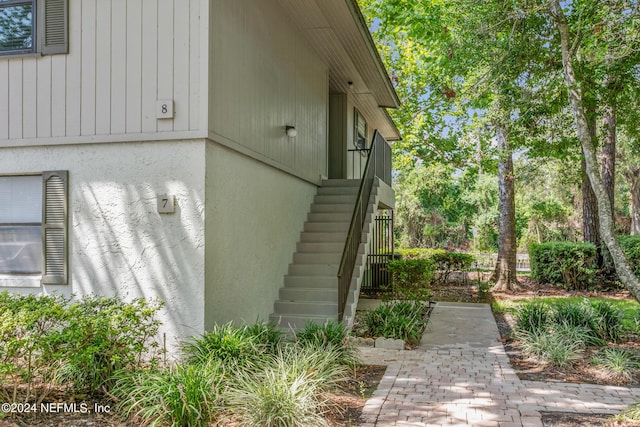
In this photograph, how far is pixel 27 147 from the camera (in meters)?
5.94

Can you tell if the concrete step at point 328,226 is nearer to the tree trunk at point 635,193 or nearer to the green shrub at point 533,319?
the green shrub at point 533,319

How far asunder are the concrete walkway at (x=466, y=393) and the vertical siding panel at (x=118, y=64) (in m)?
4.14

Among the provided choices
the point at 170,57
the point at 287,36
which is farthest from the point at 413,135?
the point at 170,57

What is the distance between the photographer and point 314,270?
26.2 ft

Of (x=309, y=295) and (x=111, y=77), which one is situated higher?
(x=111, y=77)

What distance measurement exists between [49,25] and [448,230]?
27815 mm

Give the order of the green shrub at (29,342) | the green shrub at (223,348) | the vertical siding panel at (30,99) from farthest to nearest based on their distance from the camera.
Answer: the vertical siding panel at (30,99) → the green shrub at (223,348) → the green shrub at (29,342)

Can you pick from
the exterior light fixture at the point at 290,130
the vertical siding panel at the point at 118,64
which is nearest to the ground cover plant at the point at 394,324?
the exterior light fixture at the point at 290,130

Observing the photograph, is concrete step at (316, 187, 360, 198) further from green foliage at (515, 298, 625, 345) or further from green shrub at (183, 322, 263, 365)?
green shrub at (183, 322, 263, 365)

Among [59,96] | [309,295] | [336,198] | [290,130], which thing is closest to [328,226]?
[336,198]

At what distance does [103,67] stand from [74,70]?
0.40 metres

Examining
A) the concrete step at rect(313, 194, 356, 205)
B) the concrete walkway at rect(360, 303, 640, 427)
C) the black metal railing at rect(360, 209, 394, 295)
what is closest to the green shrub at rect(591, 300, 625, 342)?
the concrete walkway at rect(360, 303, 640, 427)

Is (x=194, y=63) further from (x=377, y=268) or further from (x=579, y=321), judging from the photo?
(x=377, y=268)

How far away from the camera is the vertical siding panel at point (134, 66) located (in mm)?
5590
